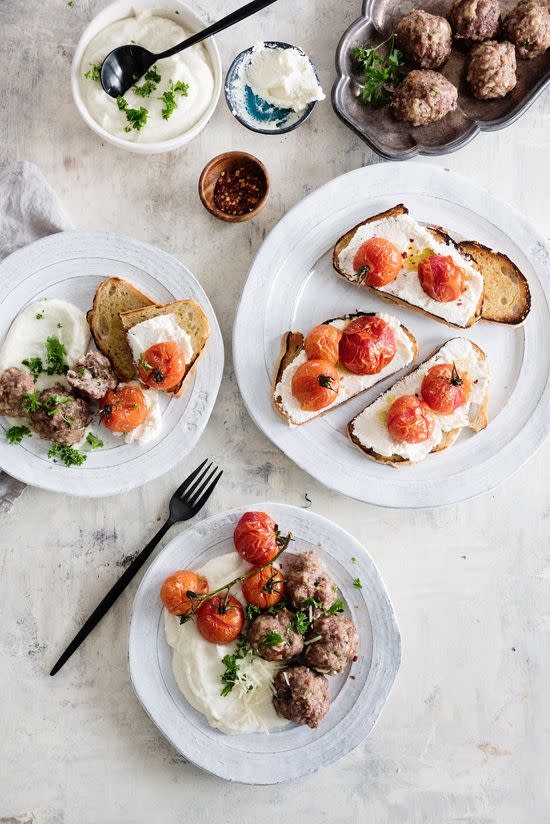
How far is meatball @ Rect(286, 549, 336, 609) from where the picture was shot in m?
3.98

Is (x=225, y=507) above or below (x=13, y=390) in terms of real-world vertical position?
below

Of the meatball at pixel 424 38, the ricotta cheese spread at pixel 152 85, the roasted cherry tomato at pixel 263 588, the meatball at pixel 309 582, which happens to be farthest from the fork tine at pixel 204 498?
the meatball at pixel 424 38

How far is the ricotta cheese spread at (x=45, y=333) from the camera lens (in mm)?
4102

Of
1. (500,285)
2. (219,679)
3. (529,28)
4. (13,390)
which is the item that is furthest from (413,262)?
(219,679)

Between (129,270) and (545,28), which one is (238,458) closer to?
(129,270)

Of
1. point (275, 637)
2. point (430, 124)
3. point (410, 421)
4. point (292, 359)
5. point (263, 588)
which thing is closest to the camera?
point (275, 637)

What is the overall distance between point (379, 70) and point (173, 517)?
2.89 meters

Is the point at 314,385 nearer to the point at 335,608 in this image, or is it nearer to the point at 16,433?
the point at 335,608

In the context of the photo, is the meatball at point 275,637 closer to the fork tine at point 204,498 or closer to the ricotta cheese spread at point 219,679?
the ricotta cheese spread at point 219,679

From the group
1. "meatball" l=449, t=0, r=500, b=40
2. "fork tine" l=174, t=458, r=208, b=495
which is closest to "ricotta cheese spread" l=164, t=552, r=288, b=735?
"fork tine" l=174, t=458, r=208, b=495

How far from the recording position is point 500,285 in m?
4.34

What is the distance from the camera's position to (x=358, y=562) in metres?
4.21

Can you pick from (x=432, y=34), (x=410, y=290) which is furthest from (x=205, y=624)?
(x=432, y=34)

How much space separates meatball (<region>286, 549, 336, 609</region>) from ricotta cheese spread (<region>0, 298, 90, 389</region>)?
172 centimetres
